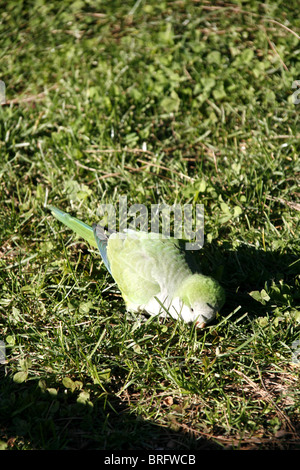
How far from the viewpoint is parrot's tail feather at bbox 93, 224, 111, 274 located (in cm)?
320

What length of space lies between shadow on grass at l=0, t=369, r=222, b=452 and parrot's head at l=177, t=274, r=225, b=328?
0.64m

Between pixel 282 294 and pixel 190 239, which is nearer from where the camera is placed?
pixel 282 294

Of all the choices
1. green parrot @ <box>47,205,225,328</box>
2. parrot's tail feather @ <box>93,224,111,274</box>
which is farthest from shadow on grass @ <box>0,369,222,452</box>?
parrot's tail feather @ <box>93,224,111,274</box>

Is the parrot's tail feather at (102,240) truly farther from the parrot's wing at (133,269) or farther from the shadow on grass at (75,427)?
the shadow on grass at (75,427)

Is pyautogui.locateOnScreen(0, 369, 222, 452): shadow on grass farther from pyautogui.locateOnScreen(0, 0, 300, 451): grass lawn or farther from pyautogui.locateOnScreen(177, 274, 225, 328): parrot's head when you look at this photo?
pyautogui.locateOnScreen(177, 274, 225, 328): parrot's head

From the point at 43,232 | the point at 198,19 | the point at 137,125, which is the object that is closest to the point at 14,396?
the point at 43,232

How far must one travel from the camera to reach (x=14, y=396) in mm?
2635

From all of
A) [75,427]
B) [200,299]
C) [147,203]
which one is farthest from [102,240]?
[75,427]

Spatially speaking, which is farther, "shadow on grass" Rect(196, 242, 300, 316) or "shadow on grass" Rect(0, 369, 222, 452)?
"shadow on grass" Rect(196, 242, 300, 316)

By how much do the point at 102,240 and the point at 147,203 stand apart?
0.74m

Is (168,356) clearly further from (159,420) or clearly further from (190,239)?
(190,239)

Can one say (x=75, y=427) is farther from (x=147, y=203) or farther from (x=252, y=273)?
(x=147, y=203)

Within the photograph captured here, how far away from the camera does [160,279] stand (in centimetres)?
292
